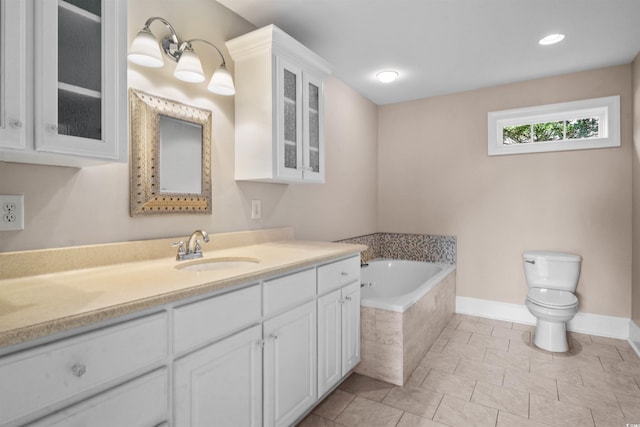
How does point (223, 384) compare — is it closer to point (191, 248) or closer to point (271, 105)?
point (191, 248)

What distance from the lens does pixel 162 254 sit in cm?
170

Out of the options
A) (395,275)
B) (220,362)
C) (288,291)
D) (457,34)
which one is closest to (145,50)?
(288,291)

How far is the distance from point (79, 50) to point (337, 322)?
5.66 ft

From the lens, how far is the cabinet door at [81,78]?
105 centimetres

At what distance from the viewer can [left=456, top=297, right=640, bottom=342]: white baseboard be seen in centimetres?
297

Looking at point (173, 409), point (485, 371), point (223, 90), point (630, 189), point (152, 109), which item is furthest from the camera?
point (630, 189)

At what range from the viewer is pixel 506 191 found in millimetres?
3408

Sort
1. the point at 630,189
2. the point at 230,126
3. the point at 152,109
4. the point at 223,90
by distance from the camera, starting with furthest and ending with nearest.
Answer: the point at 630,189 < the point at 230,126 < the point at 223,90 < the point at 152,109

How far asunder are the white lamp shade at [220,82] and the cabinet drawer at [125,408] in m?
1.47

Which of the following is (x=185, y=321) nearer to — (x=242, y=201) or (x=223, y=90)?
(x=242, y=201)

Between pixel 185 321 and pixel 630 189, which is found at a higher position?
pixel 630 189

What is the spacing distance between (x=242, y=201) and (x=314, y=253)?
664mm

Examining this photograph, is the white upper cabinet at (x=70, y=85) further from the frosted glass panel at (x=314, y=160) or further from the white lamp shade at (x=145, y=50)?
the frosted glass panel at (x=314, y=160)

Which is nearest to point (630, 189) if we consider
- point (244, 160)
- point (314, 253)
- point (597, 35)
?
point (597, 35)
